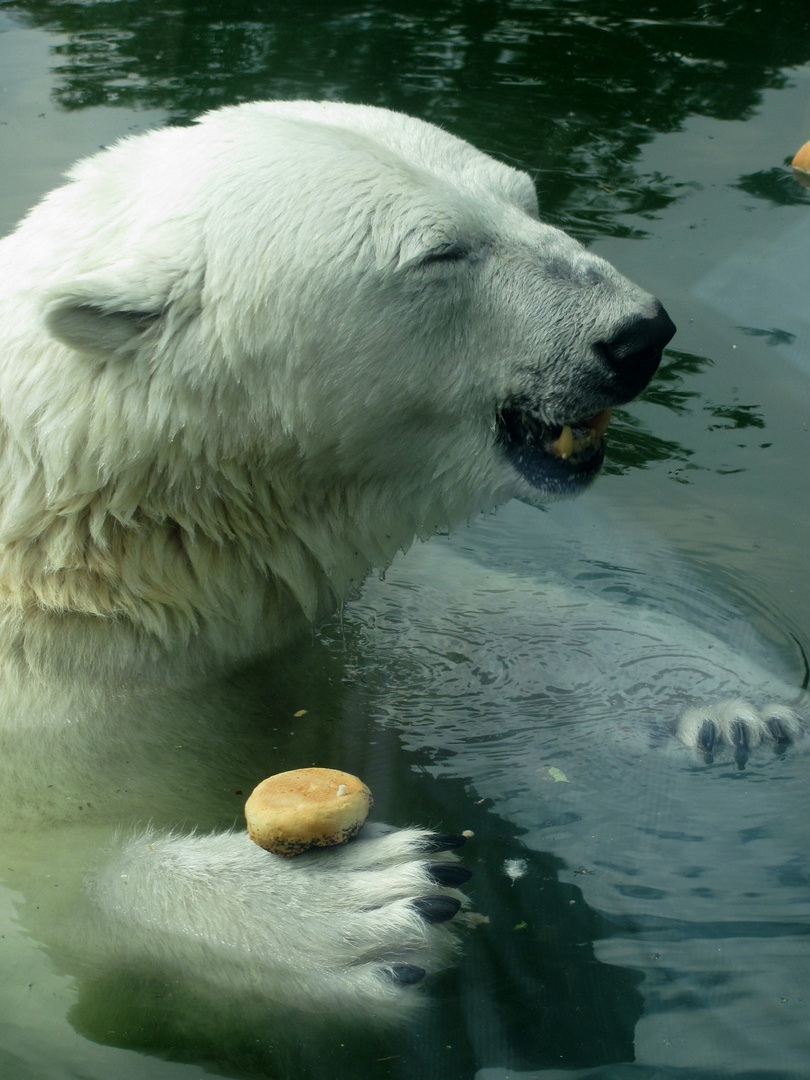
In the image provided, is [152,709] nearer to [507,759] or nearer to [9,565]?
[9,565]

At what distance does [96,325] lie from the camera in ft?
7.68

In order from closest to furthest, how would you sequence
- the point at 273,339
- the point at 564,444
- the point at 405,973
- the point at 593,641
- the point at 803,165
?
the point at 405,973 < the point at 273,339 < the point at 564,444 < the point at 593,641 < the point at 803,165

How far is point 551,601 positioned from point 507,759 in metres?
0.79

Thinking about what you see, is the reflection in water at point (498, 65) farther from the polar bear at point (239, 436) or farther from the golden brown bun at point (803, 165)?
the polar bear at point (239, 436)

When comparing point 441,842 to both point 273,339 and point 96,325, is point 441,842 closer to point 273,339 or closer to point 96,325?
point 273,339

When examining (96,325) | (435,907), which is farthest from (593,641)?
(96,325)

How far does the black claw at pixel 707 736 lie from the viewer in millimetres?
2906

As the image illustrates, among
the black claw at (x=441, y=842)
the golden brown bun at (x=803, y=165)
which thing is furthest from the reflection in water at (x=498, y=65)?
the black claw at (x=441, y=842)

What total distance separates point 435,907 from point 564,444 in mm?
1077

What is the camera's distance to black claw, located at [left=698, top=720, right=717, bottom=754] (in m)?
2.91

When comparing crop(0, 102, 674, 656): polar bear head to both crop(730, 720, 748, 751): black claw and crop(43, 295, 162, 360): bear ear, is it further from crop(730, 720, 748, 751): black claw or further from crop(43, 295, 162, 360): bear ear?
crop(730, 720, 748, 751): black claw

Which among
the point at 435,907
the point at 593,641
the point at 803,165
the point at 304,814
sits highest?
the point at 803,165

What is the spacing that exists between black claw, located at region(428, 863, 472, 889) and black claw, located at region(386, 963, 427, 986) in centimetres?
17

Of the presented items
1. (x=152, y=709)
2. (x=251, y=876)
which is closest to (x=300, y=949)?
(x=251, y=876)
